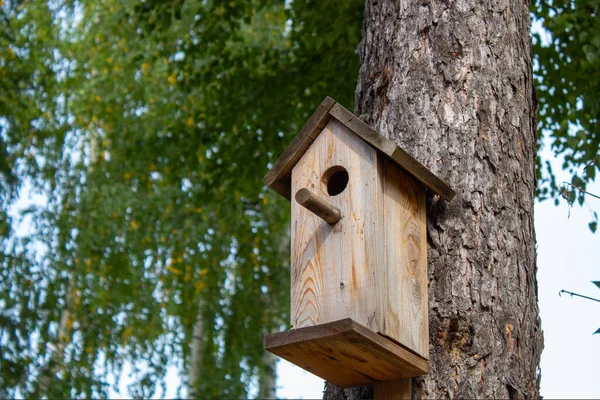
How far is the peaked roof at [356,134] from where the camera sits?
9.76 feet

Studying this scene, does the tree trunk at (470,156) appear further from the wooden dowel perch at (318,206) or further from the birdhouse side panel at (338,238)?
the wooden dowel perch at (318,206)

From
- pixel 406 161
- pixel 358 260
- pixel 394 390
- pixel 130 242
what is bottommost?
pixel 394 390

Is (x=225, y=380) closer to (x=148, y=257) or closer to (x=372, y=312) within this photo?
(x=148, y=257)

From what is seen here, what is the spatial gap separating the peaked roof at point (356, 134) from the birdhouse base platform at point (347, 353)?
0.55 m

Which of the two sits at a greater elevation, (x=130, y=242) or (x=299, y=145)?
(x=130, y=242)

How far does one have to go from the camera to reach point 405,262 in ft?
9.73

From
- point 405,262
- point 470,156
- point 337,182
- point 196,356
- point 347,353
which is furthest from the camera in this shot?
point 196,356

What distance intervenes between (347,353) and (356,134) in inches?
28.8

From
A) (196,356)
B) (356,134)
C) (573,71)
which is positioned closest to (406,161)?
(356,134)

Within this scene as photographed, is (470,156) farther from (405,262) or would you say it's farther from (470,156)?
(405,262)

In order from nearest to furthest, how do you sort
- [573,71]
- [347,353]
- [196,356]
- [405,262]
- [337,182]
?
[347,353], [405,262], [337,182], [573,71], [196,356]

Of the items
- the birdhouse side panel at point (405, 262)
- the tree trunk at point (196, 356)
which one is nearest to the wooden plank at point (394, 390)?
the birdhouse side panel at point (405, 262)

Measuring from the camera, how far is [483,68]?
10.6 ft

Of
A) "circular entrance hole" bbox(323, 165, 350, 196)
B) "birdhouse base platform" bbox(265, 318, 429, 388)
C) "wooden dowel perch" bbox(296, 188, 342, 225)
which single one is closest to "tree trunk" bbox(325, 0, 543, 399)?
"birdhouse base platform" bbox(265, 318, 429, 388)
